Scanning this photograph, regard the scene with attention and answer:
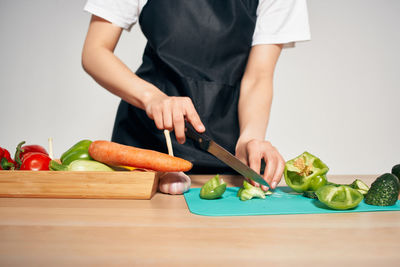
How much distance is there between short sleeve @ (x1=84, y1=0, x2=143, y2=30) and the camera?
1.46m

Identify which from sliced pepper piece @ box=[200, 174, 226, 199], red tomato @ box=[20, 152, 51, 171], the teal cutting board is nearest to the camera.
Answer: the teal cutting board

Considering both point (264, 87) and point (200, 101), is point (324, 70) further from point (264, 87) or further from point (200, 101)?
point (200, 101)

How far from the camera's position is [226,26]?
1549 millimetres

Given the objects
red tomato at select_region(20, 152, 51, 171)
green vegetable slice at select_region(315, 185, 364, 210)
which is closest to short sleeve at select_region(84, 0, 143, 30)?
red tomato at select_region(20, 152, 51, 171)

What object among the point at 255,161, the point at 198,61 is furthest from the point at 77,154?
the point at 198,61

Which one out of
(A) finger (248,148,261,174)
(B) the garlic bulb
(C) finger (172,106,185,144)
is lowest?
(B) the garlic bulb

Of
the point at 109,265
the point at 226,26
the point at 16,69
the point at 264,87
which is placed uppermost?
the point at 226,26

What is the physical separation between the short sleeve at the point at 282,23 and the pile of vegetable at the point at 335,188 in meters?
0.69

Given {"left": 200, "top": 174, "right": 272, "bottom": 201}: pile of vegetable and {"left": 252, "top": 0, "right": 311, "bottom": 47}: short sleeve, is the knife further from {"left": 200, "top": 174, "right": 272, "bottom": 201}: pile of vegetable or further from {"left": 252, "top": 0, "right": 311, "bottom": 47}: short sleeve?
{"left": 252, "top": 0, "right": 311, "bottom": 47}: short sleeve

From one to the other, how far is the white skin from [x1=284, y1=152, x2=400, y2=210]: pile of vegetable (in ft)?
0.18

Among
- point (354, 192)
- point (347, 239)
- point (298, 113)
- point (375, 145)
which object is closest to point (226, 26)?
point (354, 192)

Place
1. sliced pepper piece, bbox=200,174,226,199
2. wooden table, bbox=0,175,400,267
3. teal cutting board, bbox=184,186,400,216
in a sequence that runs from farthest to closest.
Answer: sliced pepper piece, bbox=200,174,226,199 → teal cutting board, bbox=184,186,400,216 → wooden table, bbox=0,175,400,267

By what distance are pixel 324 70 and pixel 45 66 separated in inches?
102

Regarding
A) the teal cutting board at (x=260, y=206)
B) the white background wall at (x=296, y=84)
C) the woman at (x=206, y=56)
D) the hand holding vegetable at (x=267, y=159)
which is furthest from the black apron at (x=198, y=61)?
the white background wall at (x=296, y=84)
